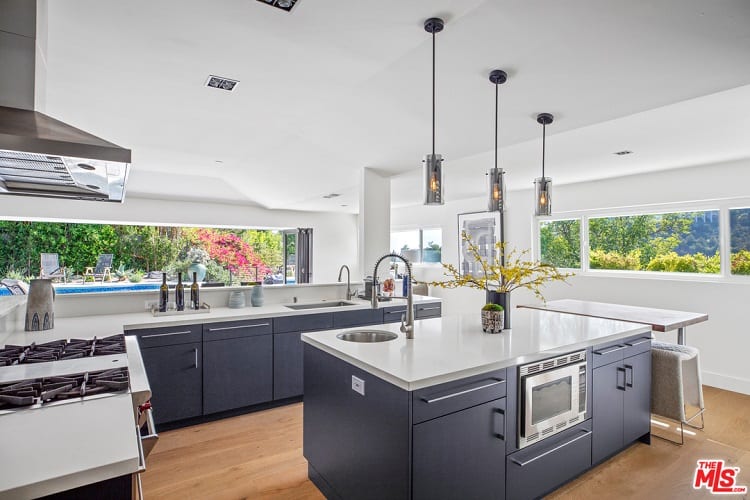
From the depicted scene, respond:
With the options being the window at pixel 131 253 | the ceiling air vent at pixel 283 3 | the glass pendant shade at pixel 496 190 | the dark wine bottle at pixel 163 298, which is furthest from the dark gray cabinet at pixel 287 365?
the window at pixel 131 253

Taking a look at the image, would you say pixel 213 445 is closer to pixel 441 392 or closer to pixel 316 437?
pixel 316 437

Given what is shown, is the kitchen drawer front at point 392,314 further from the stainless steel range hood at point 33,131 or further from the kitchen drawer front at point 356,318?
the stainless steel range hood at point 33,131

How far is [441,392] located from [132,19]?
2.28 meters

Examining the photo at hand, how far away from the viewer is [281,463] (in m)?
2.46

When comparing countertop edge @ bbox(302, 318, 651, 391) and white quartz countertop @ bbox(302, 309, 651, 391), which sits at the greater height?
white quartz countertop @ bbox(302, 309, 651, 391)

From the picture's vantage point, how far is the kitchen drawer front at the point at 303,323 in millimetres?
3246

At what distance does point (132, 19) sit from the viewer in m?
1.93

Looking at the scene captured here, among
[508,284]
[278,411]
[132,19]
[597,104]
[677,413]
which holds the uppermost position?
[132,19]

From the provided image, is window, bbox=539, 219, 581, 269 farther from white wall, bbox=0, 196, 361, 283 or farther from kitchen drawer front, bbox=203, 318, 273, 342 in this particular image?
white wall, bbox=0, 196, 361, 283

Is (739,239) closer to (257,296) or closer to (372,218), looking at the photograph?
(372,218)

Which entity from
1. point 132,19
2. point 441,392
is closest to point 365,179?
point 132,19

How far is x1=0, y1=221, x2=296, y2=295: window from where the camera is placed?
6.27 meters

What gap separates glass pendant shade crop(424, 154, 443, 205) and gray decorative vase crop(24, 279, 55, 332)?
93.1 inches

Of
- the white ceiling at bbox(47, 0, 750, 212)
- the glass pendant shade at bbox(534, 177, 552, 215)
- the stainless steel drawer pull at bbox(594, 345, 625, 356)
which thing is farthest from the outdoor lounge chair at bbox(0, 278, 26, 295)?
the stainless steel drawer pull at bbox(594, 345, 625, 356)
